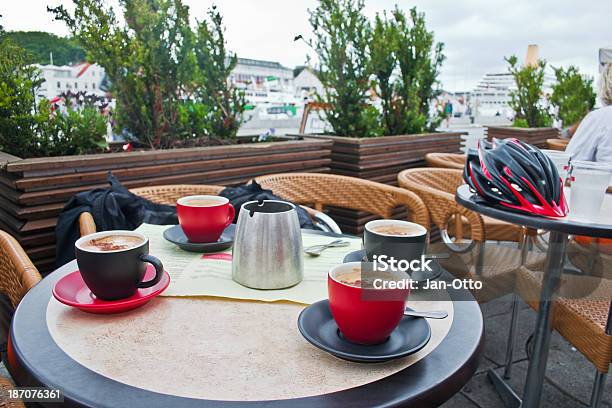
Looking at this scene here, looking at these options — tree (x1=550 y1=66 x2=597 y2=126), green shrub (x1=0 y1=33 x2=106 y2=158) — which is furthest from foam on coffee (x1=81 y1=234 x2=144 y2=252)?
tree (x1=550 y1=66 x2=597 y2=126)

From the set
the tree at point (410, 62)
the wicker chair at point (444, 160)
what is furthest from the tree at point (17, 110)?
the tree at point (410, 62)

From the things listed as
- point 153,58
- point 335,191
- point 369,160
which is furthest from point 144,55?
point 369,160

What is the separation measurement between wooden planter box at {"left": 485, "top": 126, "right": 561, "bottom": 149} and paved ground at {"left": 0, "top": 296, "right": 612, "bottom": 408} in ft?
16.9

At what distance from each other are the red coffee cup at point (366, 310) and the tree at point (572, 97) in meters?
8.59

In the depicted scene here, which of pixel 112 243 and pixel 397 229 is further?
pixel 397 229

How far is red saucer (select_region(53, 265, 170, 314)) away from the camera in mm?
899

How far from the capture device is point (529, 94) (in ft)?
27.1

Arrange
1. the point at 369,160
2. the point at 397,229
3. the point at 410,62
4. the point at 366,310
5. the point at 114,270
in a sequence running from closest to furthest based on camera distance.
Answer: the point at 366,310, the point at 114,270, the point at 397,229, the point at 369,160, the point at 410,62

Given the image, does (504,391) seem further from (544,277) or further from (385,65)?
(385,65)

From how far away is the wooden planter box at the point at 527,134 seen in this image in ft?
23.9

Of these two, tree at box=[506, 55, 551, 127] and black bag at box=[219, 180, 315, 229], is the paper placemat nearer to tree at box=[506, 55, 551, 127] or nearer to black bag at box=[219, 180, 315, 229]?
black bag at box=[219, 180, 315, 229]

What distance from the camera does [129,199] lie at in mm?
1891

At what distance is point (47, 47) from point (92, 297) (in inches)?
121

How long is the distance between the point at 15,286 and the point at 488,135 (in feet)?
24.2
